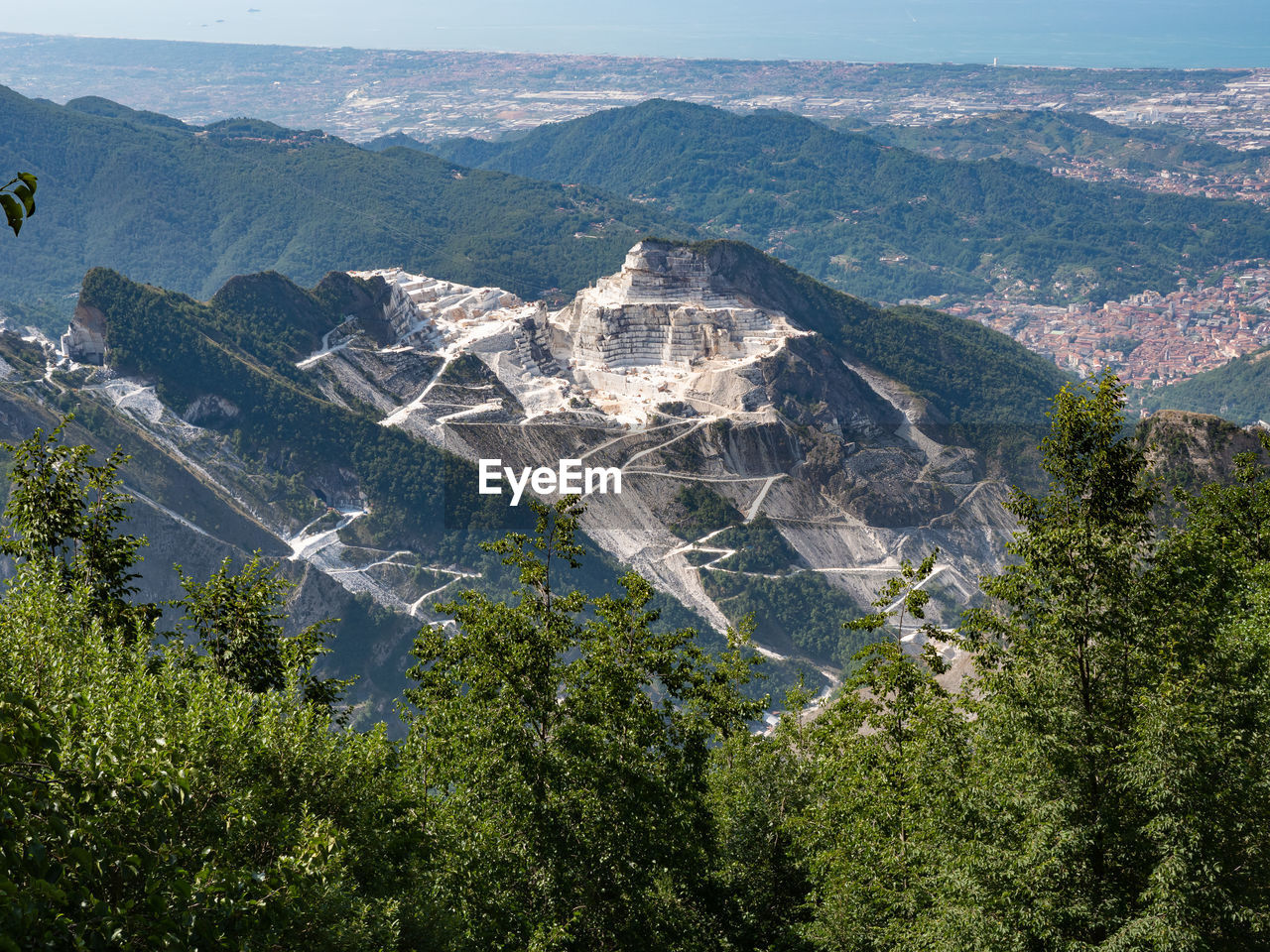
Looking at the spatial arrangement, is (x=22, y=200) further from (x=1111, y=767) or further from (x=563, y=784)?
(x=1111, y=767)

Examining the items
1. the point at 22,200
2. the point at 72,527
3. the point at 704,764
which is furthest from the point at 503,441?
the point at 22,200

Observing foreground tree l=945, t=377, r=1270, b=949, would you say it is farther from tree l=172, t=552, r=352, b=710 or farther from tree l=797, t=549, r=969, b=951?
tree l=172, t=552, r=352, b=710

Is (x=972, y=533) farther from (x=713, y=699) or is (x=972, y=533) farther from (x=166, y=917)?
(x=166, y=917)

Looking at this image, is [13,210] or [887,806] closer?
[13,210]

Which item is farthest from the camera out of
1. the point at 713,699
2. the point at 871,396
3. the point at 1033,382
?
the point at 1033,382

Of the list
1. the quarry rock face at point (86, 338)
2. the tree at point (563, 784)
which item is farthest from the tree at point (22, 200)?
the quarry rock face at point (86, 338)

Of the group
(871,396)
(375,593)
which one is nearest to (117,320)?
(375,593)

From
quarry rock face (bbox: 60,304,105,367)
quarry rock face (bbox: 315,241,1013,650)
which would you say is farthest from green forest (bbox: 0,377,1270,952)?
quarry rock face (bbox: 60,304,105,367)
